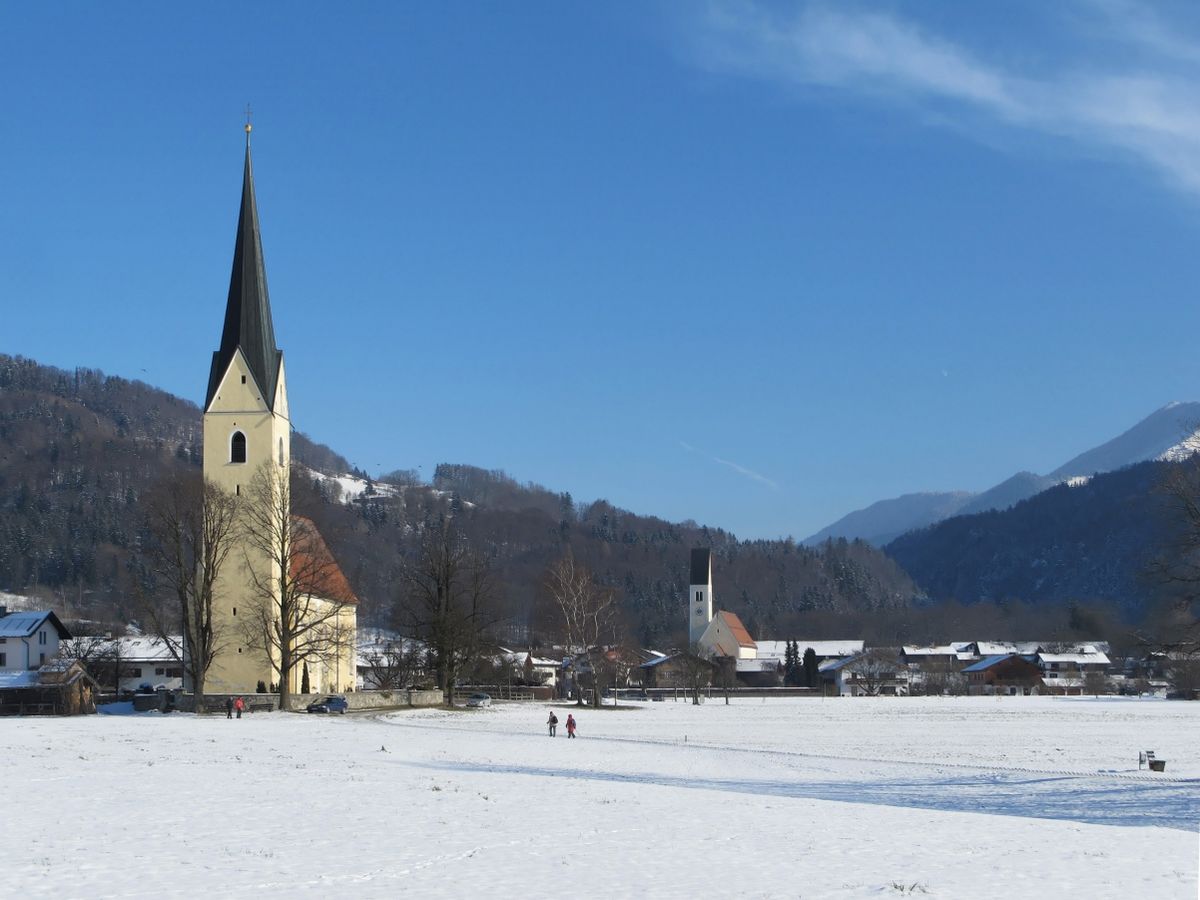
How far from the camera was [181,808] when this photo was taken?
852 inches

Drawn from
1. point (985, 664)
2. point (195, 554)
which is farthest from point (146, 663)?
point (985, 664)

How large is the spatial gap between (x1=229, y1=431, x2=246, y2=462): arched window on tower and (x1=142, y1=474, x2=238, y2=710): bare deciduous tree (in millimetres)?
2282

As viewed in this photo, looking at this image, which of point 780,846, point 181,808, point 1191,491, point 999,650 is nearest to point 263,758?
point 181,808

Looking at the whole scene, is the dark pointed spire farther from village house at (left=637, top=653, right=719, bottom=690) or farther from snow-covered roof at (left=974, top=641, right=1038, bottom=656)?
snow-covered roof at (left=974, top=641, right=1038, bottom=656)

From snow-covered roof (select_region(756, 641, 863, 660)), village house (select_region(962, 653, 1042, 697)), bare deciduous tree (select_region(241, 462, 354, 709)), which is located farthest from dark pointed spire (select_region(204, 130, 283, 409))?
snow-covered roof (select_region(756, 641, 863, 660))

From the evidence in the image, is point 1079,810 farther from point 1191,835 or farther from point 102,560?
point 102,560

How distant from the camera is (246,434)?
226ft

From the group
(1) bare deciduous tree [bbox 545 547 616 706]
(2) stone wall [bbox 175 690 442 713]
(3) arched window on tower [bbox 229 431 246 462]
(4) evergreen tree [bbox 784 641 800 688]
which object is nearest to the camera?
(2) stone wall [bbox 175 690 442 713]

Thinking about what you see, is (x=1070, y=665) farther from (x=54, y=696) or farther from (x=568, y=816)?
(x=568, y=816)

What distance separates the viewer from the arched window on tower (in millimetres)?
68938

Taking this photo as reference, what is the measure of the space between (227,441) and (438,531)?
14.5 metres

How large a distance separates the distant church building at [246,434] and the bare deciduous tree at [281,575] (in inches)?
6.1

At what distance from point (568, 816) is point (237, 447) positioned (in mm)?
50719

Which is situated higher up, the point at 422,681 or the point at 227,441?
the point at 227,441
